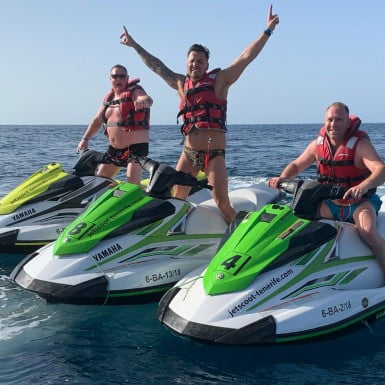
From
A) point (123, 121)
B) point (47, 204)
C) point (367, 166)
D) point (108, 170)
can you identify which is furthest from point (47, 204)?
point (367, 166)

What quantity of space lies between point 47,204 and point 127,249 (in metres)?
1.87

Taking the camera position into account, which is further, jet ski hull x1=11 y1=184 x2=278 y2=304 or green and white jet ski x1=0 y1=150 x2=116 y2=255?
green and white jet ski x1=0 y1=150 x2=116 y2=255

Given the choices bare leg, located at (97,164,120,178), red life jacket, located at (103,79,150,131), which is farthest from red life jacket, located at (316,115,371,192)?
bare leg, located at (97,164,120,178)

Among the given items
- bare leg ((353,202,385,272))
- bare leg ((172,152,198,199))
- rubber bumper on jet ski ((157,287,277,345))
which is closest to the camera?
rubber bumper on jet ski ((157,287,277,345))

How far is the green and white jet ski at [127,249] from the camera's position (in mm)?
4223

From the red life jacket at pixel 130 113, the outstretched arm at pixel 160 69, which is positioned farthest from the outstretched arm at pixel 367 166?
the red life jacket at pixel 130 113

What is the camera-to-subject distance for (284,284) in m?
3.67

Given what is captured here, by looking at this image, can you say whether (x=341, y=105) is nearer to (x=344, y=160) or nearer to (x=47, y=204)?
(x=344, y=160)

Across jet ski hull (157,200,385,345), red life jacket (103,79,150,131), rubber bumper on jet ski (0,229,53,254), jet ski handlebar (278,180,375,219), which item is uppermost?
red life jacket (103,79,150,131)

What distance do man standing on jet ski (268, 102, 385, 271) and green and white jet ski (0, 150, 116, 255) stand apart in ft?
7.57

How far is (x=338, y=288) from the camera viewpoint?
384 cm

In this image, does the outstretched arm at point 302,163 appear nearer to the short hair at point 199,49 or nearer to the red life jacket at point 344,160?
the red life jacket at point 344,160

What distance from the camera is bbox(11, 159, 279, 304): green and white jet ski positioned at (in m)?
4.22

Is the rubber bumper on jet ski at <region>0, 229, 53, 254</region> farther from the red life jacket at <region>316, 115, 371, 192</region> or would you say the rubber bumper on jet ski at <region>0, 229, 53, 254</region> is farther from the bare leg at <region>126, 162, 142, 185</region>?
the red life jacket at <region>316, 115, 371, 192</region>
